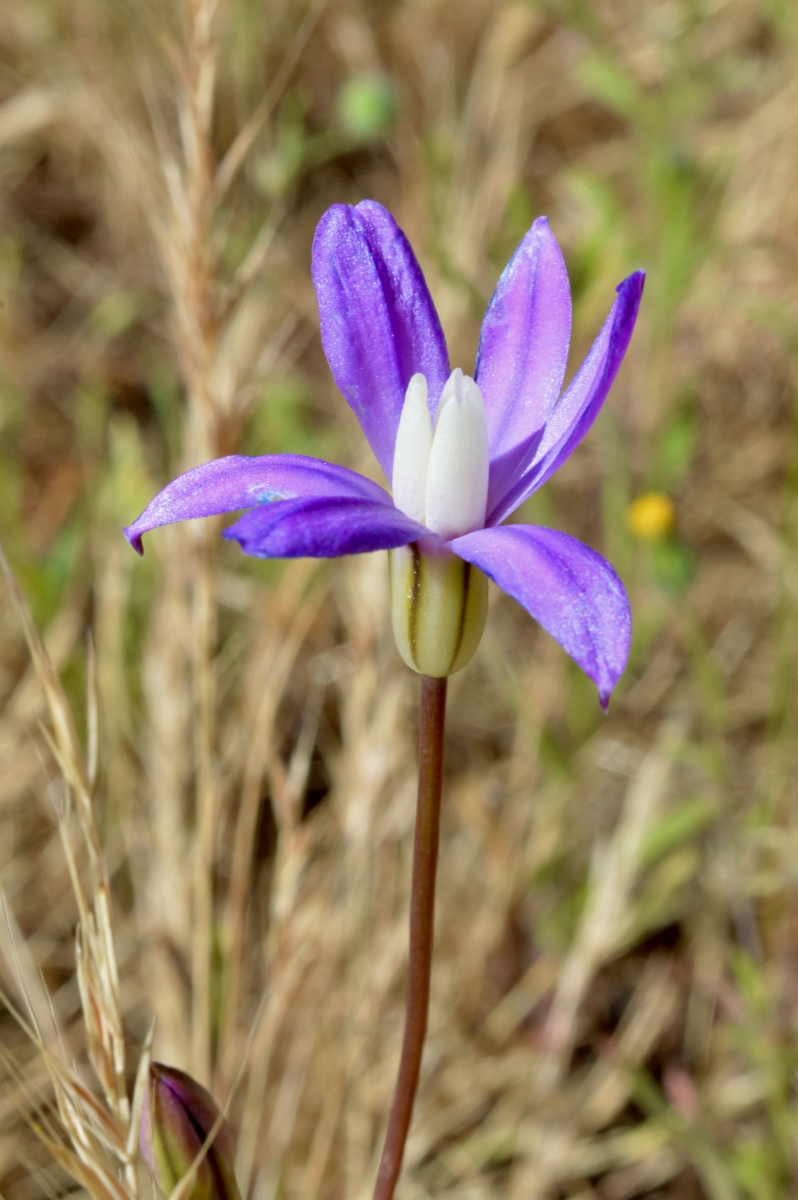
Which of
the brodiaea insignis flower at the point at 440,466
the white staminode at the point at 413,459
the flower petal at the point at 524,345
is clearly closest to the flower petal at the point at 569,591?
the brodiaea insignis flower at the point at 440,466

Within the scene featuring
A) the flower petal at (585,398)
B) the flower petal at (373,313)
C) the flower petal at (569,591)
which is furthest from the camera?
the flower petal at (373,313)

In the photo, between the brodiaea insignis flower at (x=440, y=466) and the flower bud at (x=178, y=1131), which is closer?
the brodiaea insignis flower at (x=440, y=466)

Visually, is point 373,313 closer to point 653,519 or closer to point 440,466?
point 440,466

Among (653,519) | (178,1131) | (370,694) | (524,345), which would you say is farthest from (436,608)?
(653,519)

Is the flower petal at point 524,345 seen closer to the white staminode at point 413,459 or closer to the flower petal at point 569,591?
the white staminode at point 413,459

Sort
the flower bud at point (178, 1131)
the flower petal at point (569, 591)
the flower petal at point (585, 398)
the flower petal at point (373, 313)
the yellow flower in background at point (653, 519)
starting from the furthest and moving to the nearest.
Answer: the yellow flower in background at point (653, 519), the flower petal at point (373, 313), the flower bud at point (178, 1131), the flower petal at point (585, 398), the flower petal at point (569, 591)

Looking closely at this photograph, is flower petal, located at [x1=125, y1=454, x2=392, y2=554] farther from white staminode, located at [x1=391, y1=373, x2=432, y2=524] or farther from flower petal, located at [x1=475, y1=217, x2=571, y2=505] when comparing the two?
flower petal, located at [x1=475, y1=217, x2=571, y2=505]
